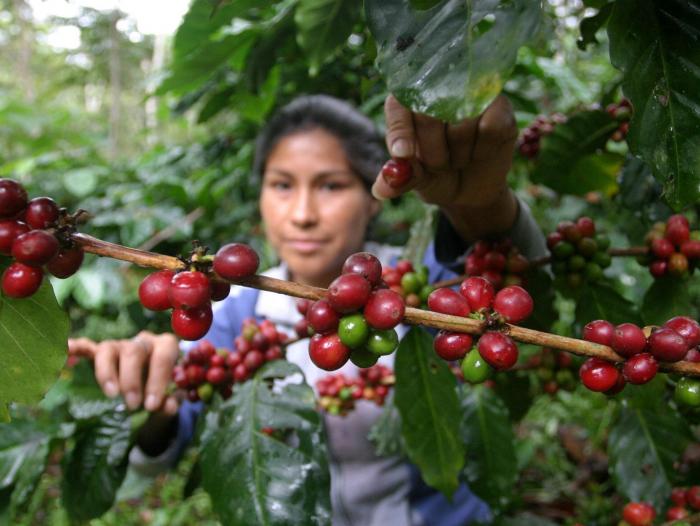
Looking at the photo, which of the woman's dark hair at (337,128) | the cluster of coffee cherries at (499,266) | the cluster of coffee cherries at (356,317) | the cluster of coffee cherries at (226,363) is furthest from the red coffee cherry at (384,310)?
the woman's dark hair at (337,128)

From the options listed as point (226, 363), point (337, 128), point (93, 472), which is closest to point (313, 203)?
point (337, 128)

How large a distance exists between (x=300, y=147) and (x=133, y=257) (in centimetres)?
128

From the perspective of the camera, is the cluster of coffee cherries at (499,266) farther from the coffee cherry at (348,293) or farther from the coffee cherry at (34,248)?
the coffee cherry at (34,248)

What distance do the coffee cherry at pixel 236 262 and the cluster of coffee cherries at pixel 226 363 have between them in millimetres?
543

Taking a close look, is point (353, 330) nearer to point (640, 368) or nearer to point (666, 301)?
point (640, 368)

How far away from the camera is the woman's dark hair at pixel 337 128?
5.88ft

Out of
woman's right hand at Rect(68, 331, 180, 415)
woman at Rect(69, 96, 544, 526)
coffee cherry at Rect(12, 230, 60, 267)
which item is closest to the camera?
coffee cherry at Rect(12, 230, 60, 267)

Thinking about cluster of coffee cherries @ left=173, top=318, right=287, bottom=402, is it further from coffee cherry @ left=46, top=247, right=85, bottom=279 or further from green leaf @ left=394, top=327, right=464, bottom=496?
coffee cherry @ left=46, top=247, right=85, bottom=279

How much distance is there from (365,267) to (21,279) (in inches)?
13.5

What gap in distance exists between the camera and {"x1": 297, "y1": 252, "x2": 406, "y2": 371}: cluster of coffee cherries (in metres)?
0.52

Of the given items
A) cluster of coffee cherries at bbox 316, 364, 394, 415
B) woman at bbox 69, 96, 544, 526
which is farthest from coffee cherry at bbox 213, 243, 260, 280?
cluster of coffee cherries at bbox 316, 364, 394, 415

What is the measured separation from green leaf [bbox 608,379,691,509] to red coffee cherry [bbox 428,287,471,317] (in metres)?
0.62

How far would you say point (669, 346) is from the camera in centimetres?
51

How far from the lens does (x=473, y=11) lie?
0.54m
